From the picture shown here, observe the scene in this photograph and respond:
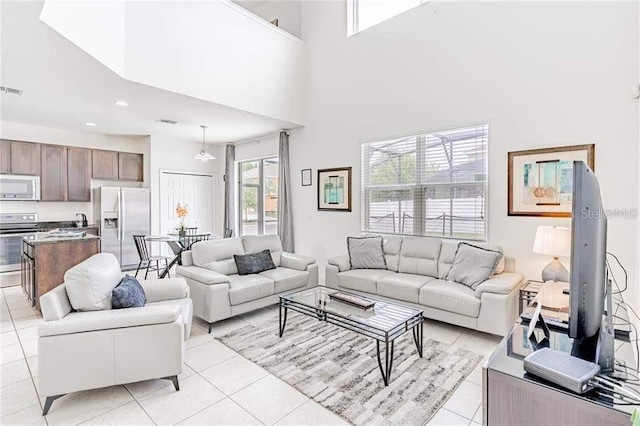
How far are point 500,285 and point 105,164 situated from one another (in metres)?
6.91

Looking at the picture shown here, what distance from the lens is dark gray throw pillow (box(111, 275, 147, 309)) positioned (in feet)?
7.80

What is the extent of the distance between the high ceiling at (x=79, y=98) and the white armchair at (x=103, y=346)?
224 cm

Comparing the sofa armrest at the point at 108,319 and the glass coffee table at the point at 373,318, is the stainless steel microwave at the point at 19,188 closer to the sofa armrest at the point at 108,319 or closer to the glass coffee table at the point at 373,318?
the sofa armrest at the point at 108,319

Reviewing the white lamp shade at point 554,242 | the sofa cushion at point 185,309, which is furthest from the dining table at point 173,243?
the white lamp shade at point 554,242

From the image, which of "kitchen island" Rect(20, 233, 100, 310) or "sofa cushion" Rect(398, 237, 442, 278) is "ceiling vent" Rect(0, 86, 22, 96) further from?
"sofa cushion" Rect(398, 237, 442, 278)

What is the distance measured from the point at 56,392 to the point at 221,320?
1.68 metres

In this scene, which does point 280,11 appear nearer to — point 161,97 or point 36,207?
point 161,97

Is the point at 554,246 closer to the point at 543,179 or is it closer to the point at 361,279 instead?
the point at 543,179

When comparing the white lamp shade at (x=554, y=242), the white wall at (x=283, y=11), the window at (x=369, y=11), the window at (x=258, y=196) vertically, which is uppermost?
the white wall at (x=283, y=11)

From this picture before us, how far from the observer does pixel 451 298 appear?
3322 mm

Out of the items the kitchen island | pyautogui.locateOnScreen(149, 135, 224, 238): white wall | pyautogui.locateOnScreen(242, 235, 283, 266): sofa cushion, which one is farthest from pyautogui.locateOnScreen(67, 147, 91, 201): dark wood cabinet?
pyautogui.locateOnScreen(242, 235, 283, 266): sofa cushion

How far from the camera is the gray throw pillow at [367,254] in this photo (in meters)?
4.38

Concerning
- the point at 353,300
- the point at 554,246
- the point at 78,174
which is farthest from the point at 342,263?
the point at 78,174

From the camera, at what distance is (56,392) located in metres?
2.06
